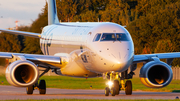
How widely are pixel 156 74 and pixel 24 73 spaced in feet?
23.4

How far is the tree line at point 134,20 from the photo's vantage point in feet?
229

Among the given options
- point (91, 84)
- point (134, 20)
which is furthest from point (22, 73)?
point (134, 20)

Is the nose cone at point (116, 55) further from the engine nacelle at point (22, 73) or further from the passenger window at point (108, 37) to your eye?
the engine nacelle at point (22, 73)

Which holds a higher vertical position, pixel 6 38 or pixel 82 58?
pixel 82 58

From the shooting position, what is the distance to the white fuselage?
19312 millimetres

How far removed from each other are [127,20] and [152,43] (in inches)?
254

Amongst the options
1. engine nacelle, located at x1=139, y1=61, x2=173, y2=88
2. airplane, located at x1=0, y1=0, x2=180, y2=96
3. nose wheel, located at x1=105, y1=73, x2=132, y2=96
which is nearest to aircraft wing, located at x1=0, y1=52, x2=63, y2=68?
airplane, located at x1=0, y1=0, x2=180, y2=96

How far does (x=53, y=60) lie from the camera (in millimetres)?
23578

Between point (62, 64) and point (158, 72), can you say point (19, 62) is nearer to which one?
point (62, 64)

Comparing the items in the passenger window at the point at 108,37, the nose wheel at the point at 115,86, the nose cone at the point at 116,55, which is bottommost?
the nose wheel at the point at 115,86

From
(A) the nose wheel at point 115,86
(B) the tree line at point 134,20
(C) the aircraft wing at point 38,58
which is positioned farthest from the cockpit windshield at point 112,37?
(B) the tree line at point 134,20

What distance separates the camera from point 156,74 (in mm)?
22797

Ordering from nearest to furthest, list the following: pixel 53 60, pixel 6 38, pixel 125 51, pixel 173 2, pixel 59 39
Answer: pixel 125 51 → pixel 53 60 → pixel 59 39 → pixel 173 2 → pixel 6 38

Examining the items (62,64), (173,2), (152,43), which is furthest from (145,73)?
(173,2)
